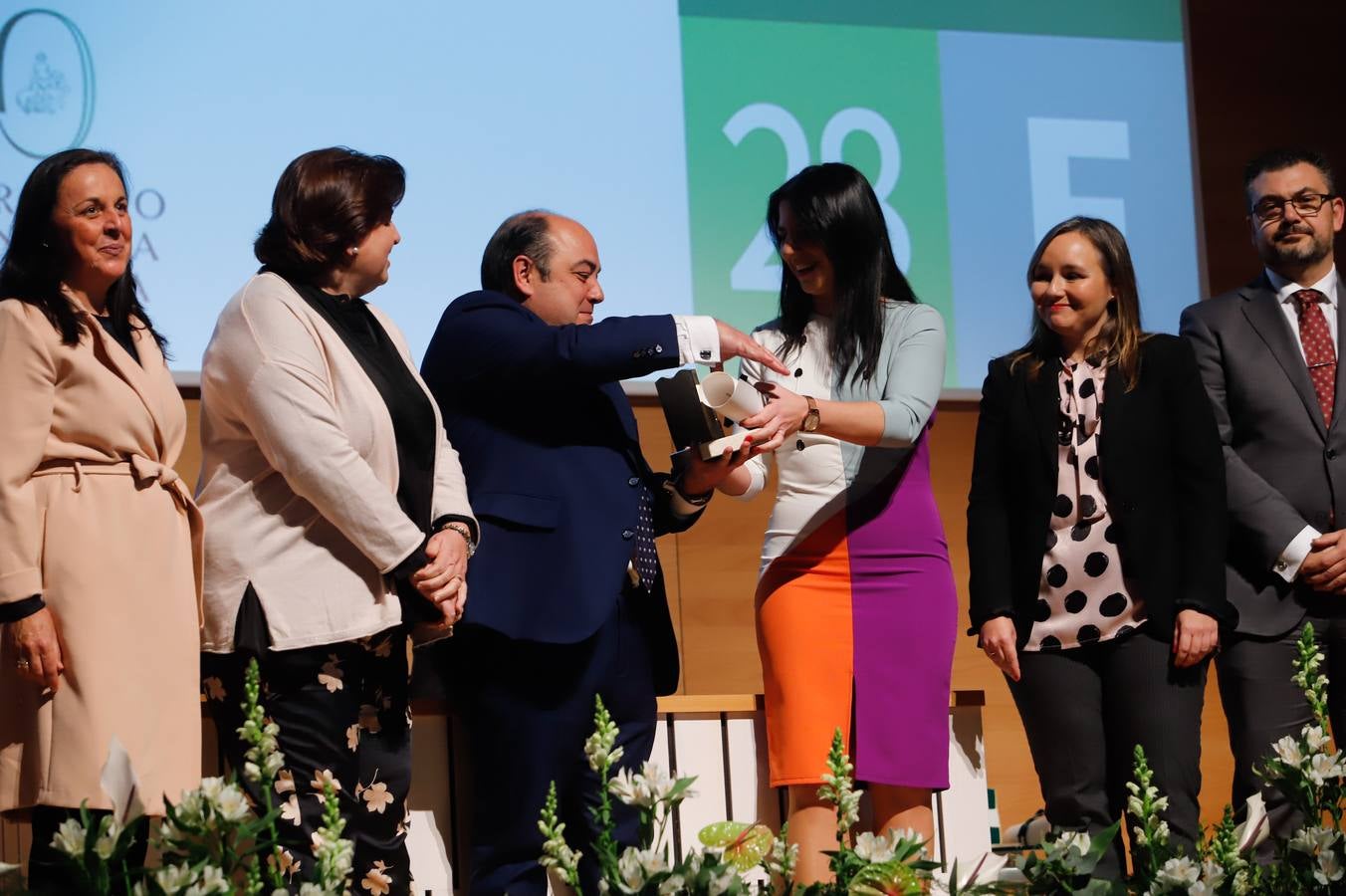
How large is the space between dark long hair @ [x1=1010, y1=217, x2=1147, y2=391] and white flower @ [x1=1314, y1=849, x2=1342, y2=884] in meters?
1.56

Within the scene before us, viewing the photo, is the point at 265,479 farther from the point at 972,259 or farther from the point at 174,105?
the point at 972,259

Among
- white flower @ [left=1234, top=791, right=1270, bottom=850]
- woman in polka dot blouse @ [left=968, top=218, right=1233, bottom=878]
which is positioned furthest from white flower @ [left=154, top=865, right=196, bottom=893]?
woman in polka dot blouse @ [left=968, top=218, right=1233, bottom=878]

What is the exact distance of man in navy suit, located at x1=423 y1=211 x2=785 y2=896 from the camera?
2.39m

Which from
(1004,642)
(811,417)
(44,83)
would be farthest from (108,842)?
(44,83)

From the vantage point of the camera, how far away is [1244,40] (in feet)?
16.2

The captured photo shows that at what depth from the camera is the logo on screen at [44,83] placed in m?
3.56

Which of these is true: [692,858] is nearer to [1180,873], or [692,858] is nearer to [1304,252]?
[1180,873]

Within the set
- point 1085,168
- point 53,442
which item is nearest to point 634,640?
point 53,442

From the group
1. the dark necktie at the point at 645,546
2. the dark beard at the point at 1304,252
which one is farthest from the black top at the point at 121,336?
the dark beard at the point at 1304,252

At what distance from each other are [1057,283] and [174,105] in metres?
2.12

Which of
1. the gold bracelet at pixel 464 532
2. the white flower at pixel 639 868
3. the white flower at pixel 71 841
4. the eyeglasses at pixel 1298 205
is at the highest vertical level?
the eyeglasses at pixel 1298 205

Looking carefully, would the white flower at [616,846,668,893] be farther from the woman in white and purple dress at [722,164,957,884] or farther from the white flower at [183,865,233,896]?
the woman in white and purple dress at [722,164,957,884]

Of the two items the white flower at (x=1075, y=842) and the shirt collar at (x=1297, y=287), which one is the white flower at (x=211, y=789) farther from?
the shirt collar at (x=1297, y=287)

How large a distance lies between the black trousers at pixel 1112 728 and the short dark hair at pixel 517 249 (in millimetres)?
1070
